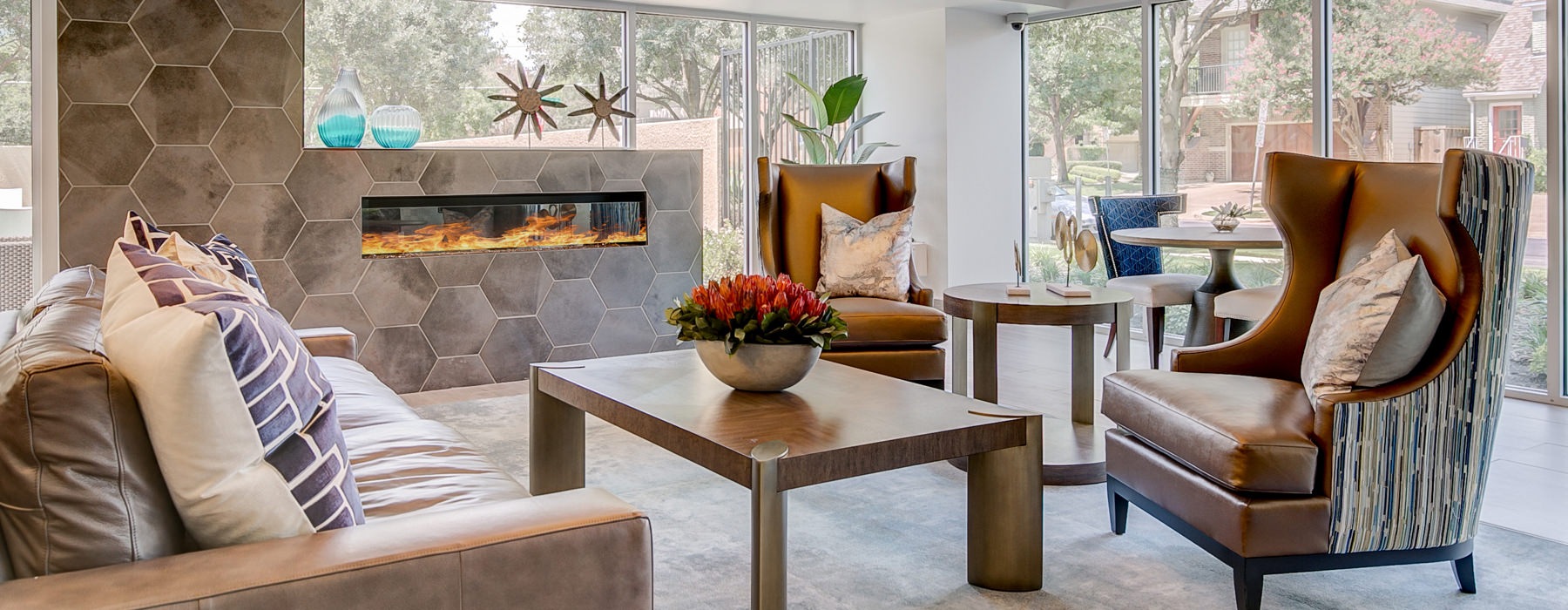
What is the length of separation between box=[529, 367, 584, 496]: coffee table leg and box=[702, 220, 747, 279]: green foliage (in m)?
3.56

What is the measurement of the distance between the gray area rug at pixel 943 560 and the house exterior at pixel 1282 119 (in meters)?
2.78

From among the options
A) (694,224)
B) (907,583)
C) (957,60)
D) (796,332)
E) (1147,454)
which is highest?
(957,60)

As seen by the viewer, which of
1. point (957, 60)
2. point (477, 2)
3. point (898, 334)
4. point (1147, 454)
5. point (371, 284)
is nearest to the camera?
point (1147, 454)

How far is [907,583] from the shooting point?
8.55 feet

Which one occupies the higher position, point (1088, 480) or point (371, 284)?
point (371, 284)

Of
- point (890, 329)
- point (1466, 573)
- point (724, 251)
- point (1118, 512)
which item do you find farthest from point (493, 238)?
point (1466, 573)

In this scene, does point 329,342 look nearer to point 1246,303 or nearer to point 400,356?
point 400,356

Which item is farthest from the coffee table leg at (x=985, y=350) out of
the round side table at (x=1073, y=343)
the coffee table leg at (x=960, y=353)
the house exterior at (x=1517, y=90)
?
the house exterior at (x=1517, y=90)

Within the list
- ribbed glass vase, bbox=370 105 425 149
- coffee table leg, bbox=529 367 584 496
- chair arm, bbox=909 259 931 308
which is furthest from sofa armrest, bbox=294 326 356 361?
chair arm, bbox=909 259 931 308

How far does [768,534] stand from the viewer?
2059 millimetres

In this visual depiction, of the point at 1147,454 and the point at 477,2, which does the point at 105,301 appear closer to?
the point at 1147,454

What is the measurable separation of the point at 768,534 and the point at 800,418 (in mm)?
421

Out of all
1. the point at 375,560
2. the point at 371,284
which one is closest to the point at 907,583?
the point at 375,560

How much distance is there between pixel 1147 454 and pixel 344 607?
1972 millimetres
